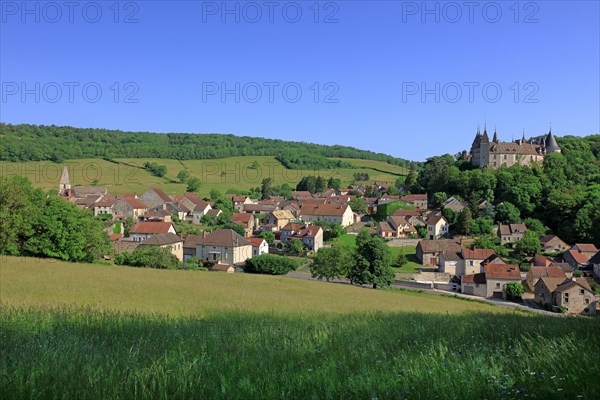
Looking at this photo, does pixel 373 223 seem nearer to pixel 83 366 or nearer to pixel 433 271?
pixel 433 271

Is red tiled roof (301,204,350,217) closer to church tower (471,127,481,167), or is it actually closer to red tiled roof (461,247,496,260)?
church tower (471,127,481,167)

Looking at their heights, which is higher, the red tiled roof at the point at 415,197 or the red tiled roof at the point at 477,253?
the red tiled roof at the point at 415,197

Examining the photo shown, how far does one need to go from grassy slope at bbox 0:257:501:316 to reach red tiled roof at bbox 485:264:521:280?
Answer: 70.1ft

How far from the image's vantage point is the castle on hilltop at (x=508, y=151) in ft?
308

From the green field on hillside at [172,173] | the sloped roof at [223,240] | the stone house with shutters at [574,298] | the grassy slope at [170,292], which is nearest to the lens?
the grassy slope at [170,292]

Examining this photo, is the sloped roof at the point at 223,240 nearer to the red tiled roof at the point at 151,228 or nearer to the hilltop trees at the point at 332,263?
the red tiled roof at the point at 151,228

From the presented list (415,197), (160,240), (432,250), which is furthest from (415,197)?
(160,240)

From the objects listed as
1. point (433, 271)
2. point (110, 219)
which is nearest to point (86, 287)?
point (433, 271)

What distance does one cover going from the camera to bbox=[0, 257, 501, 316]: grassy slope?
17719 millimetres

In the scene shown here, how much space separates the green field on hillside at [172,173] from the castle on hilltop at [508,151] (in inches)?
2261

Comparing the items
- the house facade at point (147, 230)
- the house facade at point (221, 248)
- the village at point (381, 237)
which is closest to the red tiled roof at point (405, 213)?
the village at point (381, 237)

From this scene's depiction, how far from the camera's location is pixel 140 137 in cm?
18950

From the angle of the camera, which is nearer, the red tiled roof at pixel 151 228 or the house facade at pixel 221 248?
the house facade at pixel 221 248

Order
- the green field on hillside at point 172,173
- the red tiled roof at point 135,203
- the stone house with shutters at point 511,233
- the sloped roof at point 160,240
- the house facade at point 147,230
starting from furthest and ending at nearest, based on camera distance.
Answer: the green field on hillside at point 172,173 → the red tiled roof at point 135,203 → the stone house with shutters at point 511,233 → the house facade at point 147,230 → the sloped roof at point 160,240
